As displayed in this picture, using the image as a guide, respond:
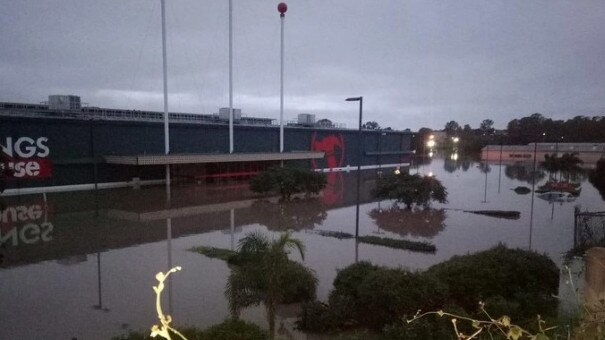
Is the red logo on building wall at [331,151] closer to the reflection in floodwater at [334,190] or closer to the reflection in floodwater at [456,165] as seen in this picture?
the reflection in floodwater at [334,190]

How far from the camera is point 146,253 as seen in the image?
1500cm

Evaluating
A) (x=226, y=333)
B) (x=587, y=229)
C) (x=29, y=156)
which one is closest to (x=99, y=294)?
(x=226, y=333)

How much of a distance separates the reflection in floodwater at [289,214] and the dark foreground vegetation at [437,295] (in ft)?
33.7

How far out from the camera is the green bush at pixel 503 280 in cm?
901

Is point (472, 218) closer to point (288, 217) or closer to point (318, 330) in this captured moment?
point (288, 217)

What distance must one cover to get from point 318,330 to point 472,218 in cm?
1664

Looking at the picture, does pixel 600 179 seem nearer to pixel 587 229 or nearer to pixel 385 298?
pixel 587 229

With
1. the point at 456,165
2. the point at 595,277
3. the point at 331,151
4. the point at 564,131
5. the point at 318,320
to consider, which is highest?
the point at 564,131

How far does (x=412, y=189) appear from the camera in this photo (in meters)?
23.7

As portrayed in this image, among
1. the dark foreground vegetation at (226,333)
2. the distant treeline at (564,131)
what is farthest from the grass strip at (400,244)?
the distant treeline at (564,131)

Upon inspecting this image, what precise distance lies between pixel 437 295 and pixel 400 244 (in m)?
8.04

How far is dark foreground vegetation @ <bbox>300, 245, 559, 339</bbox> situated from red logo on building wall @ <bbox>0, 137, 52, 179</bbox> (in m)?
26.3

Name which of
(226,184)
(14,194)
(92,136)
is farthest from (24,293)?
(226,184)

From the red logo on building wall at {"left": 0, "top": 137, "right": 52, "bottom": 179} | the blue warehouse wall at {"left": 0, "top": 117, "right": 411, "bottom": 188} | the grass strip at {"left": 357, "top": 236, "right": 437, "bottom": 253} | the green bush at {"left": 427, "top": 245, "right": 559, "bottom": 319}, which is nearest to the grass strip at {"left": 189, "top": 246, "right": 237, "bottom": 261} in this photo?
the grass strip at {"left": 357, "top": 236, "right": 437, "bottom": 253}
